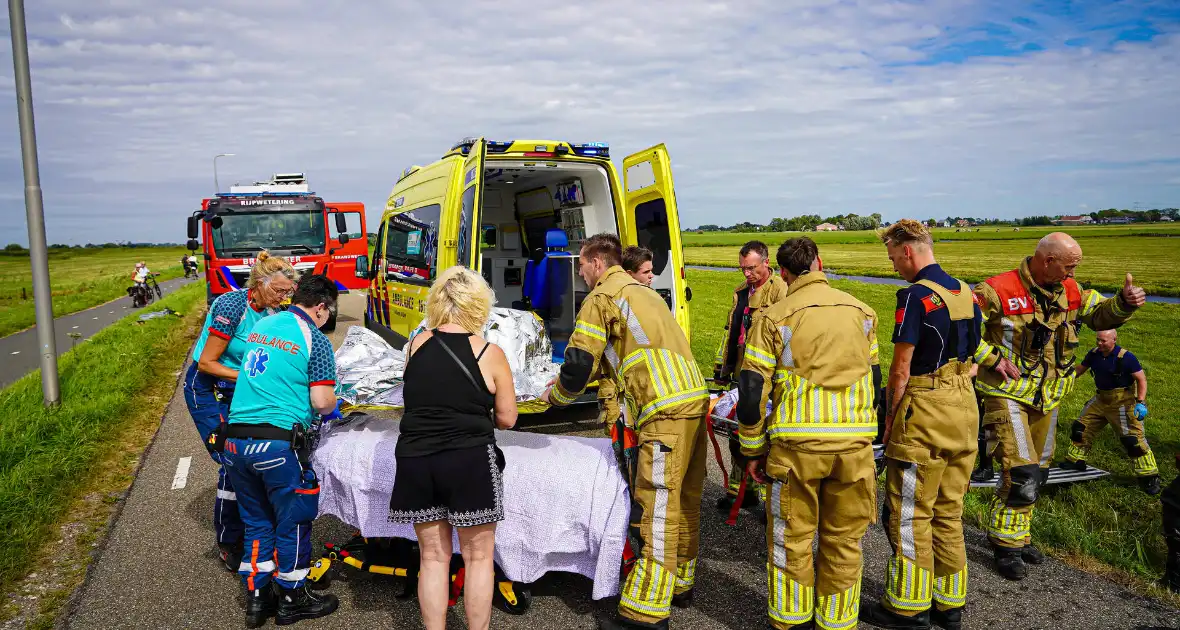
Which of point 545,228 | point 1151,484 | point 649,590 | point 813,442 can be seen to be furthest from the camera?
point 545,228

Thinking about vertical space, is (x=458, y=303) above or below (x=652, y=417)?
above

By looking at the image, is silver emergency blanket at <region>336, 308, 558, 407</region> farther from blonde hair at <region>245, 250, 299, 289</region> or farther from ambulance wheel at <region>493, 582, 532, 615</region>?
ambulance wheel at <region>493, 582, 532, 615</region>

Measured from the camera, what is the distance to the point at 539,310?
764 centimetres

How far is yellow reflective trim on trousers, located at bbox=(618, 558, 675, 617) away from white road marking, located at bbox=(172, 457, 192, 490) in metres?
4.06

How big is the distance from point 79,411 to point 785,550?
7164 millimetres

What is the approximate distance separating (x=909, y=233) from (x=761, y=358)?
3.70 ft

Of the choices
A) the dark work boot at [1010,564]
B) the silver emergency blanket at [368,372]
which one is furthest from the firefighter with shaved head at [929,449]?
the silver emergency blanket at [368,372]

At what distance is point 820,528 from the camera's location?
3.24m

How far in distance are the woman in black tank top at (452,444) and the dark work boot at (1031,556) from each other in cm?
326

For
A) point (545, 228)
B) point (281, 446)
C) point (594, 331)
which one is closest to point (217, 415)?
point (281, 446)

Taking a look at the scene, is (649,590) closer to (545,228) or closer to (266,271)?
(266,271)

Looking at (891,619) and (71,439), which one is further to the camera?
(71,439)

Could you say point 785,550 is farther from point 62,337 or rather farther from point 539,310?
point 62,337

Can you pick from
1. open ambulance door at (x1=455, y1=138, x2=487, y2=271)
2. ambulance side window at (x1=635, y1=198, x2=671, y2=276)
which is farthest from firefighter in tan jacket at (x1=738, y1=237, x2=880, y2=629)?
ambulance side window at (x1=635, y1=198, x2=671, y2=276)
